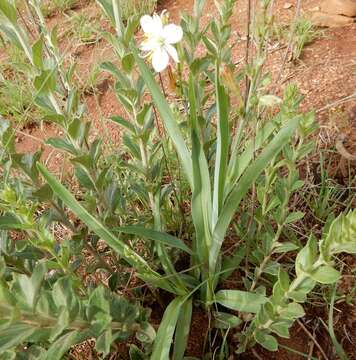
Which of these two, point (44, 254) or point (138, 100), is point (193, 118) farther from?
point (44, 254)

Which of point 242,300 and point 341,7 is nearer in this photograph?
point 242,300

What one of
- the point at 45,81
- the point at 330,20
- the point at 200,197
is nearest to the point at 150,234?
the point at 200,197

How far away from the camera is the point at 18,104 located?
1861mm

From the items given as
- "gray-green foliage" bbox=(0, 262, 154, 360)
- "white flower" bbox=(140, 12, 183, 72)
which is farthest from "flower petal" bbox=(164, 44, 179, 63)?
"gray-green foliage" bbox=(0, 262, 154, 360)

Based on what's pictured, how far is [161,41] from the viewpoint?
28.6 inches

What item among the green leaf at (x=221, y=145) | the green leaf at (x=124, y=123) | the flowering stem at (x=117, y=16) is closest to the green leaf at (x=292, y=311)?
the green leaf at (x=221, y=145)

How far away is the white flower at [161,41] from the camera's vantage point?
27.8 inches

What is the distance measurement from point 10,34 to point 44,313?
460 mm

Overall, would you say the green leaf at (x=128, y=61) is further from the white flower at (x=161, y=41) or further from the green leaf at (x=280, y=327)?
the green leaf at (x=280, y=327)

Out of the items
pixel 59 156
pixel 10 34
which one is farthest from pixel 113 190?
pixel 59 156

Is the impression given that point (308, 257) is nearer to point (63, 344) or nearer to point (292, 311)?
point (292, 311)

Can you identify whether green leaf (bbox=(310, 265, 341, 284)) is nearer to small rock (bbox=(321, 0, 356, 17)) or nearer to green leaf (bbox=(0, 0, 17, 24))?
green leaf (bbox=(0, 0, 17, 24))

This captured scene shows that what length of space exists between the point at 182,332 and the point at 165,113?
0.43 m

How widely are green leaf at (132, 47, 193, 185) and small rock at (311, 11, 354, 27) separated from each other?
136 cm
